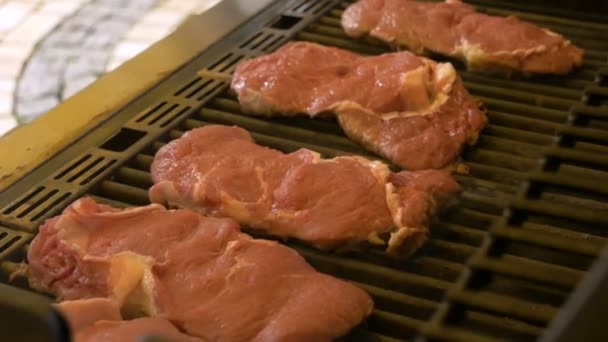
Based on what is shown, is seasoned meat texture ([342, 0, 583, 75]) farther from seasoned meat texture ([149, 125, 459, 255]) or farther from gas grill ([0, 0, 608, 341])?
seasoned meat texture ([149, 125, 459, 255])

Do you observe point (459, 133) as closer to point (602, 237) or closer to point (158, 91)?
point (602, 237)

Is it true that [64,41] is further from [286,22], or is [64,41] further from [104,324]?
[104,324]

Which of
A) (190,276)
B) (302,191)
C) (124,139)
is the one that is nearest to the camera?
(190,276)

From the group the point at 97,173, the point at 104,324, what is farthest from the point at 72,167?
the point at 104,324

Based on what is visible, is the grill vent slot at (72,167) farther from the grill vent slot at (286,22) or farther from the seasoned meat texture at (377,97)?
the grill vent slot at (286,22)

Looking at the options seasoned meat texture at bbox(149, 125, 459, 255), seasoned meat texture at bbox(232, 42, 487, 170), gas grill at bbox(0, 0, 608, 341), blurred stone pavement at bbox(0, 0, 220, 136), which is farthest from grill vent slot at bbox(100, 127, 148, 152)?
blurred stone pavement at bbox(0, 0, 220, 136)

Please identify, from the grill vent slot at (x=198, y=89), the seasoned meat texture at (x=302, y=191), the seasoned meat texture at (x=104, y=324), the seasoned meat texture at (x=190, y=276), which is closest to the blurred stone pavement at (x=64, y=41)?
the grill vent slot at (x=198, y=89)
